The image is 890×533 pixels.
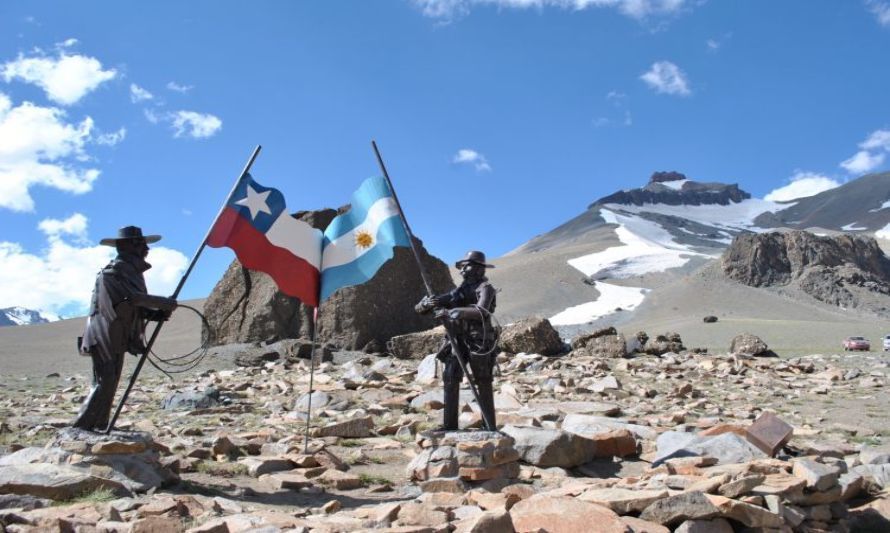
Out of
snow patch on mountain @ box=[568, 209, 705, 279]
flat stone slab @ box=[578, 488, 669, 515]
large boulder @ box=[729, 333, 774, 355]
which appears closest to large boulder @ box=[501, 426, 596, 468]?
flat stone slab @ box=[578, 488, 669, 515]

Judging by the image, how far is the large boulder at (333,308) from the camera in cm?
2192

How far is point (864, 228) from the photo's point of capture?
504 feet

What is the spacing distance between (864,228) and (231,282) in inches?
6422

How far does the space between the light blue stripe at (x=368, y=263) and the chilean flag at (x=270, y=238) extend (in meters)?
0.16

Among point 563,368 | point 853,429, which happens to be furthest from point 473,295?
point 563,368

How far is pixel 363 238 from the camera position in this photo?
28.8ft

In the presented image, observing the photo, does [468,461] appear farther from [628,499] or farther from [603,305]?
[603,305]

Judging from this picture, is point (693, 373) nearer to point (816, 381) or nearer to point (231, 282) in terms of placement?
point (816, 381)

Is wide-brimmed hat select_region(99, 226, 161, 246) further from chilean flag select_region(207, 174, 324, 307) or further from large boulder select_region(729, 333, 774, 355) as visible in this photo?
large boulder select_region(729, 333, 774, 355)

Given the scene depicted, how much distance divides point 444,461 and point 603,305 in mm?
61728

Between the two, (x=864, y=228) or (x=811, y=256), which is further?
(x=864, y=228)

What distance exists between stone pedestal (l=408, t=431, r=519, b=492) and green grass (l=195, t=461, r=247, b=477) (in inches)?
71.6

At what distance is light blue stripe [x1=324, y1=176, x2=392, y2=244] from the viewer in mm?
8695

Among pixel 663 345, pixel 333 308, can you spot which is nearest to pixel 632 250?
pixel 663 345
